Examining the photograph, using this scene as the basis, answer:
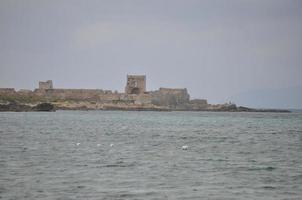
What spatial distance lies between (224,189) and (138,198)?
4.02m

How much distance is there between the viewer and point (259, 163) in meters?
34.1

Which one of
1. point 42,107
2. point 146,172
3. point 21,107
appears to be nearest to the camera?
point 146,172

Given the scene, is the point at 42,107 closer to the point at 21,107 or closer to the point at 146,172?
the point at 21,107

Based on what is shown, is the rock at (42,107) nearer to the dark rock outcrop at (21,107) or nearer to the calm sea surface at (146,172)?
the dark rock outcrop at (21,107)

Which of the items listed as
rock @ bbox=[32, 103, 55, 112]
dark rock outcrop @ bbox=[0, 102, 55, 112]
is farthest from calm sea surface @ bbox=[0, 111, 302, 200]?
rock @ bbox=[32, 103, 55, 112]

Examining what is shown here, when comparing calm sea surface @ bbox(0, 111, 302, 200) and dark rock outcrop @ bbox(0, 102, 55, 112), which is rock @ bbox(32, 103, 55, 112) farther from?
calm sea surface @ bbox(0, 111, 302, 200)

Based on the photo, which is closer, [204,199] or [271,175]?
[204,199]

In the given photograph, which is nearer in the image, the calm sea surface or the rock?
the calm sea surface

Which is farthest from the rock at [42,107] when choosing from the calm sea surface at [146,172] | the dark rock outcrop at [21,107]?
the calm sea surface at [146,172]

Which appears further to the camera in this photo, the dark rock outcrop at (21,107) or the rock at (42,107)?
the rock at (42,107)

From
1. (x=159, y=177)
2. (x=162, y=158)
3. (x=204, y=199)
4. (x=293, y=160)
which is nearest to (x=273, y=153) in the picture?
(x=293, y=160)

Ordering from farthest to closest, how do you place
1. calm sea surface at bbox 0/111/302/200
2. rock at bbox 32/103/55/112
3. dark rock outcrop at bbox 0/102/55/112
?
1. rock at bbox 32/103/55/112
2. dark rock outcrop at bbox 0/102/55/112
3. calm sea surface at bbox 0/111/302/200

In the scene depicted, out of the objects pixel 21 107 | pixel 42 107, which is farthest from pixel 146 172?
pixel 42 107

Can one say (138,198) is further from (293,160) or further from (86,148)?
(86,148)
